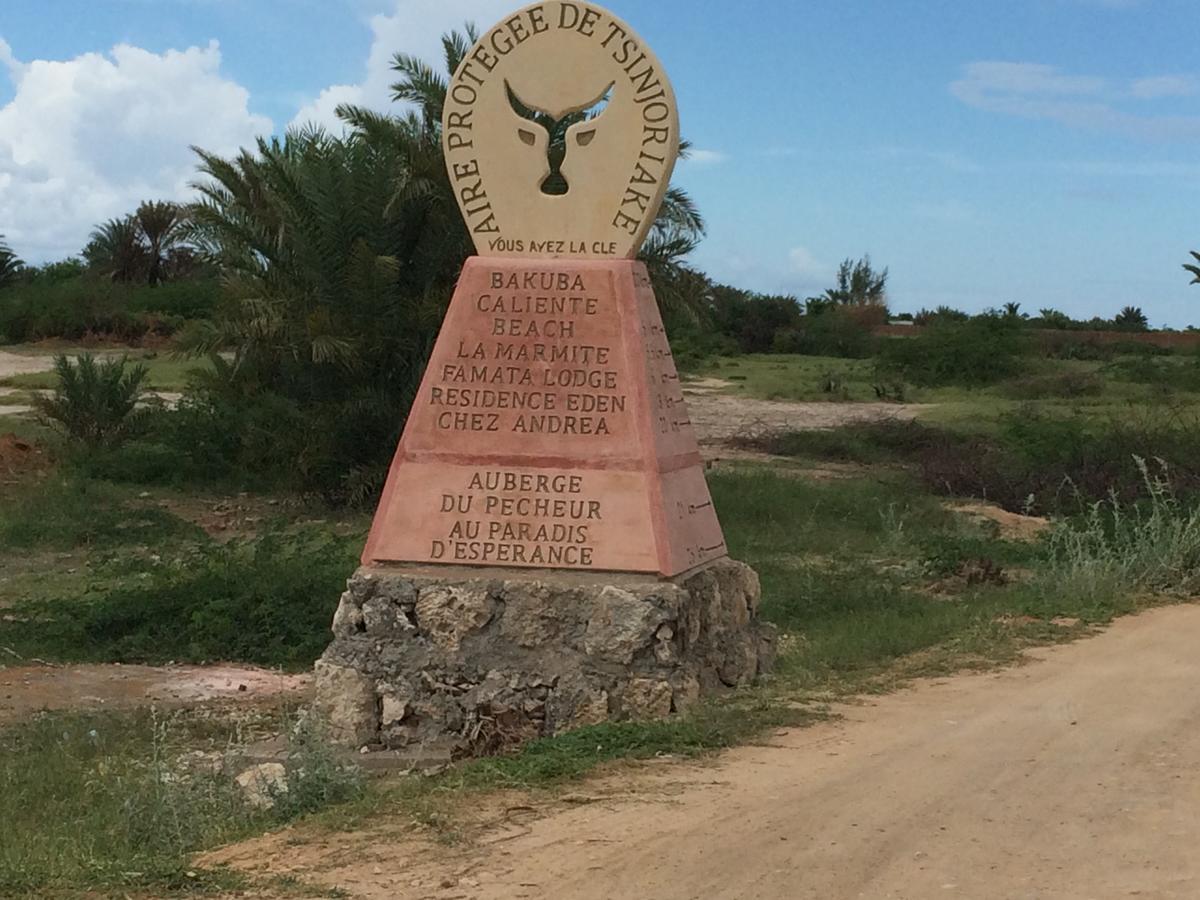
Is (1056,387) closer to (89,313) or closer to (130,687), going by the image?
(130,687)

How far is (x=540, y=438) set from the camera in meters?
6.63

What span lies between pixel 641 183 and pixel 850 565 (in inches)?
258

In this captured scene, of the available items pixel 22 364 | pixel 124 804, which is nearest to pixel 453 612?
pixel 124 804

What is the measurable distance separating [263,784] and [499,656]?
1346mm

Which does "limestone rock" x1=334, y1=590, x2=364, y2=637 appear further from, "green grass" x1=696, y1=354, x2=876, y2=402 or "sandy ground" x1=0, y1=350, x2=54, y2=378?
"sandy ground" x1=0, y1=350, x2=54, y2=378

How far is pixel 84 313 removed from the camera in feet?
136

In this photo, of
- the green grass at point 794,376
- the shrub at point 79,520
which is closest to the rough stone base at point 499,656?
the shrub at point 79,520

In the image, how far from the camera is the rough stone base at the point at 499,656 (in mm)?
6387

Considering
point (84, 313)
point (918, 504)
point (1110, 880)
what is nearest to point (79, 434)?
point (918, 504)

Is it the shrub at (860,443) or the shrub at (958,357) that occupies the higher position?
the shrub at (958,357)

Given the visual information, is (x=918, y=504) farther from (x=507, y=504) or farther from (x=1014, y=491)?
(x=507, y=504)

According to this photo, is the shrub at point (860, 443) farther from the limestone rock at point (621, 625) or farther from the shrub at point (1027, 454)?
the limestone rock at point (621, 625)

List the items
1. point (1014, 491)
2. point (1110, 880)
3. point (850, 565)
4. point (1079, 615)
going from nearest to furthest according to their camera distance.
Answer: point (1110, 880)
point (1079, 615)
point (850, 565)
point (1014, 491)

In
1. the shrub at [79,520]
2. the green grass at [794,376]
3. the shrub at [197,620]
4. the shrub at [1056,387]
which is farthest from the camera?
the green grass at [794,376]
